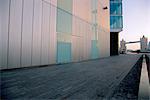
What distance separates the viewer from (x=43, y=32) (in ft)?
35.8

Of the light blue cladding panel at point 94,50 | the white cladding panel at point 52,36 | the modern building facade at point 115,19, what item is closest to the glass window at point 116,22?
the modern building facade at point 115,19

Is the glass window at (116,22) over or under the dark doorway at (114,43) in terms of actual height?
over

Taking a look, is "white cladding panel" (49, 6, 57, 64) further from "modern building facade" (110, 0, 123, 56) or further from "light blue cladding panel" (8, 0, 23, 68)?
"modern building facade" (110, 0, 123, 56)

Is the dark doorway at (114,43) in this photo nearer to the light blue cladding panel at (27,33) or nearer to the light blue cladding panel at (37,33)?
the light blue cladding panel at (37,33)

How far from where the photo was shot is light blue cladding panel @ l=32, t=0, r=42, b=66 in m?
10.1

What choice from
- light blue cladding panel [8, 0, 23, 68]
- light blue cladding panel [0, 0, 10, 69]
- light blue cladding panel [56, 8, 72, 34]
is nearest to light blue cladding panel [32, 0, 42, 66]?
light blue cladding panel [8, 0, 23, 68]

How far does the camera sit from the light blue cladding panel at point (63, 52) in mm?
12789

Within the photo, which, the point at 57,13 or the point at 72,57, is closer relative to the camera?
the point at 57,13

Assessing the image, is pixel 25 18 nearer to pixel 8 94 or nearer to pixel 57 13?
pixel 57 13

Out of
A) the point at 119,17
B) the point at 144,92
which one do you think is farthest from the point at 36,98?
the point at 119,17

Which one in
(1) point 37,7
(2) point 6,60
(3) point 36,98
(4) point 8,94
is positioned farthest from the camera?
(1) point 37,7

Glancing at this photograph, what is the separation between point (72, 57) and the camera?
15.0m

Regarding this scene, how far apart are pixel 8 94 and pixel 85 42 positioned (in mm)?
14453

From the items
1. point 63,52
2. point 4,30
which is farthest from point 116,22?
point 4,30
